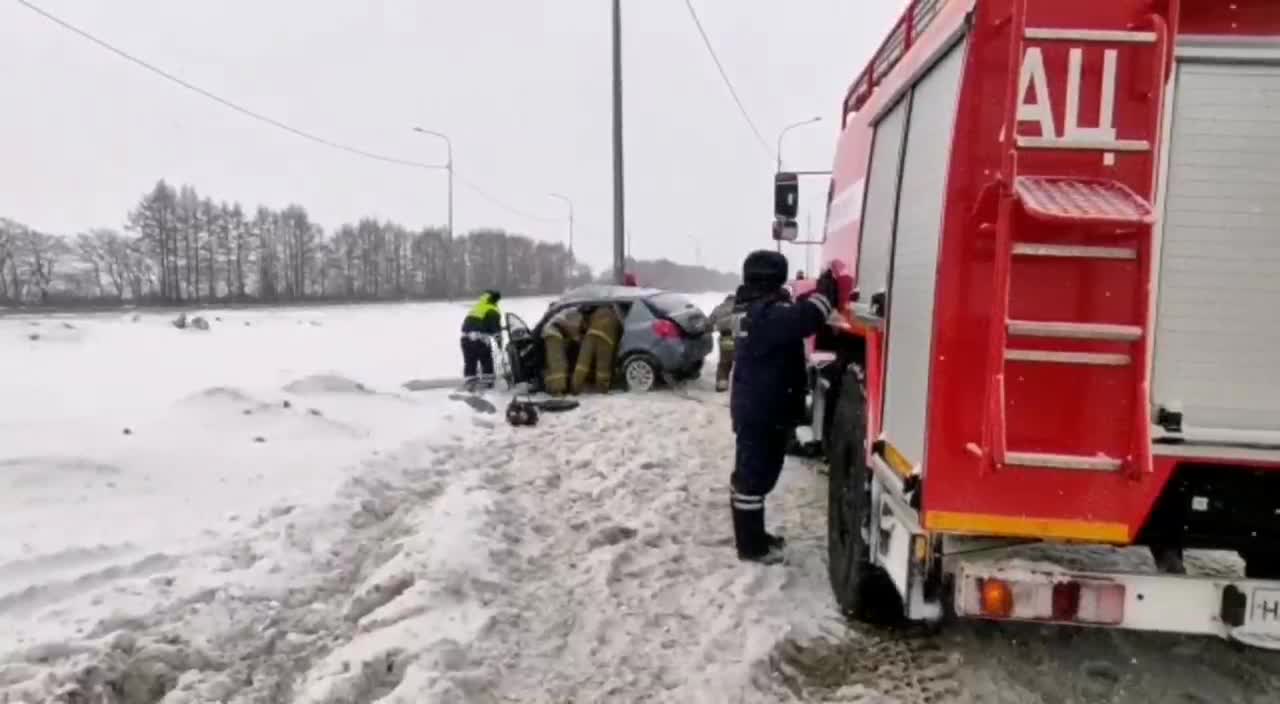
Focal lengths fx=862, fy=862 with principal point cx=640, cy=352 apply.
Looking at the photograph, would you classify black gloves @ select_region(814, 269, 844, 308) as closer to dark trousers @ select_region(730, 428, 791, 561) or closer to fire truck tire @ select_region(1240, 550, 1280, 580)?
dark trousers @ select_region(730, 428, 791, 561)

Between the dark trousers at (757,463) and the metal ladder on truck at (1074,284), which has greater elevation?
the metal ladder on truck at (1074,284)

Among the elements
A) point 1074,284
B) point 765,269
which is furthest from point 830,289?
point 1074,284

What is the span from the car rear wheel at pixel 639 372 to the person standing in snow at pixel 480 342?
218 cm

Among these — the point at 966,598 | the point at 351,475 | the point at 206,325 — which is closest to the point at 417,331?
the point at 206,325

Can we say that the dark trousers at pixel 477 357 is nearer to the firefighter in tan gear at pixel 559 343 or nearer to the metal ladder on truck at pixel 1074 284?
the firefighter in tan gear at pixel 559 343

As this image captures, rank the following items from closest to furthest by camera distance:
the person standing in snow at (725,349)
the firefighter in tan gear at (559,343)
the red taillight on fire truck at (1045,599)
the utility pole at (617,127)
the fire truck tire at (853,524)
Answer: the red taillight on fire truck at (1045,599)
the fire truck tire at (853,524)
the firefighter in tan gear at (559,343)
the person standing in snow at (725,349)
the utility pole at (617,127)

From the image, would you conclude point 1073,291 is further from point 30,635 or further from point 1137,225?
point 30,635

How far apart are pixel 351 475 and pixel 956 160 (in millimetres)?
5279

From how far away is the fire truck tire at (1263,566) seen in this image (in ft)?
9.55

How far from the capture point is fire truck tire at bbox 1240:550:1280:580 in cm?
291

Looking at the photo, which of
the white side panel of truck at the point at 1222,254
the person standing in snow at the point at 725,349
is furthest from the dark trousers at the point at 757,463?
the person standing in snow at the point at 725,349

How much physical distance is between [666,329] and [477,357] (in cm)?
299

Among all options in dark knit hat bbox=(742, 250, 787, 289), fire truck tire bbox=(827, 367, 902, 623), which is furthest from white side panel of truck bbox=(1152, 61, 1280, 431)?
dark knit hat bbox=(742, 250, 787, 289)

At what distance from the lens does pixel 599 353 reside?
1198 centimetres
